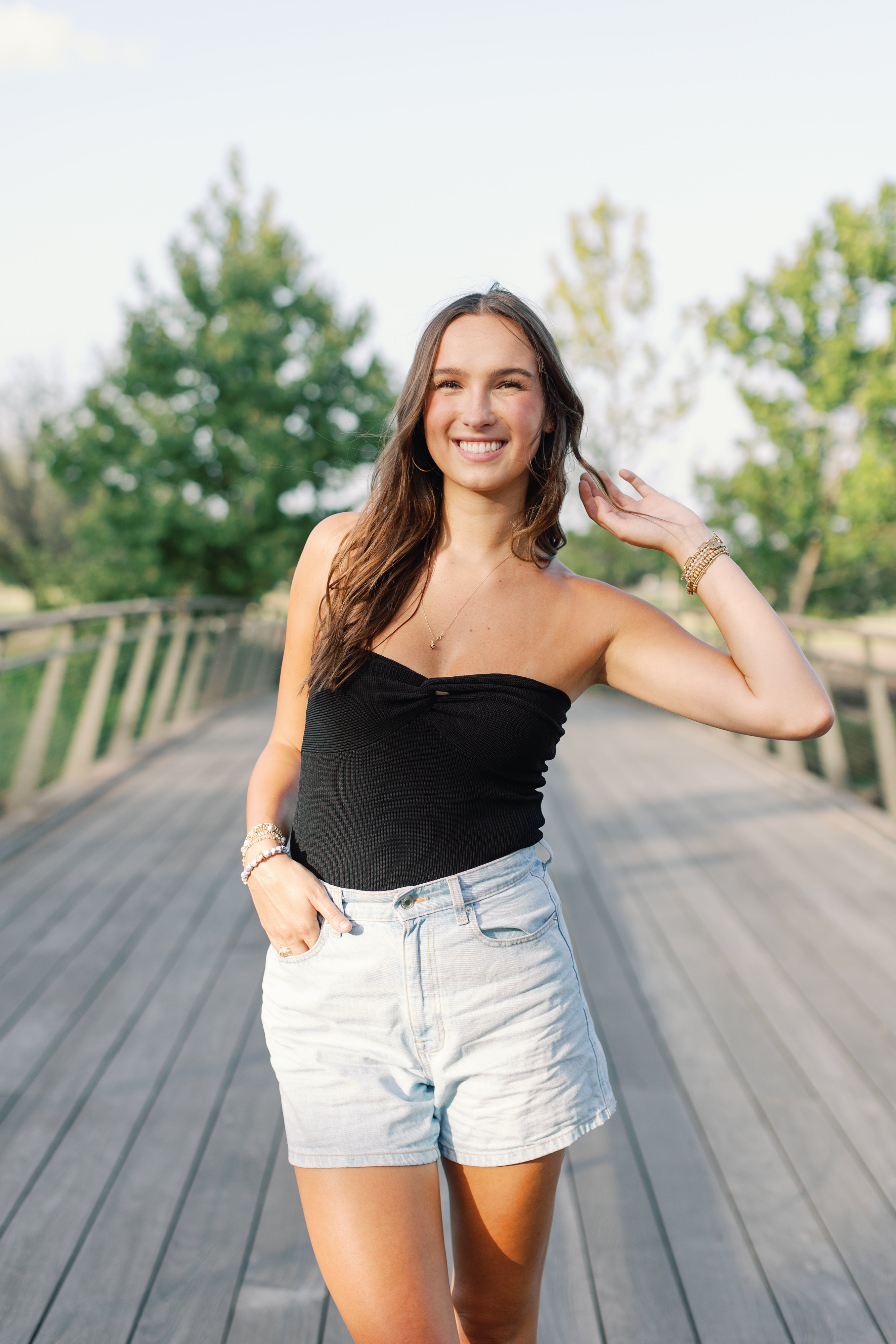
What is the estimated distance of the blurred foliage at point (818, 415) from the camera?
565 inches

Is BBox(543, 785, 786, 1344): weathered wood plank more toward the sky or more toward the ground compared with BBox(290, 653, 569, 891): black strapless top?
more toward the ground

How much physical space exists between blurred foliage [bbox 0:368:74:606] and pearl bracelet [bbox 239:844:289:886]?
68.0 ft

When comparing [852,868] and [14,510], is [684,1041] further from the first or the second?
[14,510]

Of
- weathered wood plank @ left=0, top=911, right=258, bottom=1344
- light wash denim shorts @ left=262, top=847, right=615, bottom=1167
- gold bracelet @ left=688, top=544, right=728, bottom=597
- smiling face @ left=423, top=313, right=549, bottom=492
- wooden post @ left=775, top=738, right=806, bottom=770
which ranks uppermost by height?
Result: smiling face @ left=423, top=313, right=549, bottom=492

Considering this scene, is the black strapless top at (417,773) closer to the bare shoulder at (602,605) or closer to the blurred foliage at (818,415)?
the bare shoulder at (602,605)

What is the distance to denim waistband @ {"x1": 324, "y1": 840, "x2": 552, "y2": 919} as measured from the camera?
1.22 meters

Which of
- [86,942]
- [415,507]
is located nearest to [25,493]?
[86,942]

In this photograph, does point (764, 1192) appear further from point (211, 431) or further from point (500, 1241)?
point (211, 431)

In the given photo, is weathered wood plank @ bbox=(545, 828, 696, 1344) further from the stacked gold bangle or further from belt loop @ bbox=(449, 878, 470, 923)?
the stacked gold bangle

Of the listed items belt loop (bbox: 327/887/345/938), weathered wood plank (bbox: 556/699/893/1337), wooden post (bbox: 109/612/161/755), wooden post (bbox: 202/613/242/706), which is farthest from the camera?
wooden post (bbox: 202/613/242/706)

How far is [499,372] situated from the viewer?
A: 1360mm

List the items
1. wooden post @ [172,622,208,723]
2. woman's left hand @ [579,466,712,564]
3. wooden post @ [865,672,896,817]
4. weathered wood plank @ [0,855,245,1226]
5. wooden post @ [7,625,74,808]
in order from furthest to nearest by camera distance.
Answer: wooden post @ [172,622,208,723] → wooden post @ [865,672,896,817] → wooden post @ [7,625,74,808] → weathered wood plank @ [0,855,245,1226] → woman's left hand @ [579,466,712,564]

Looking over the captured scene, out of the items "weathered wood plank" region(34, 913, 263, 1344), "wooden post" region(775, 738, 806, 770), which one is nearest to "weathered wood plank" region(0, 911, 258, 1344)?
"weathered wood plank" region(34, 913, 263, 1344)

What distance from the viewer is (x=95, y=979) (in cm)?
321
